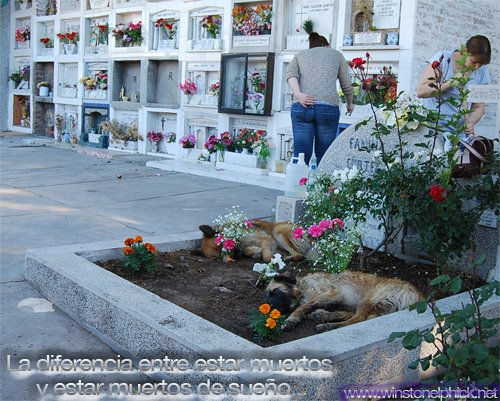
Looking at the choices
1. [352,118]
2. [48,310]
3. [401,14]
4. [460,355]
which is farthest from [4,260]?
[401,14]

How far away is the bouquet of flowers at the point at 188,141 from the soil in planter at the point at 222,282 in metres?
7.25

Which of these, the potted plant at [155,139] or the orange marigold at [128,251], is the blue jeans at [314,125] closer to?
the orange marigold at [128,251]

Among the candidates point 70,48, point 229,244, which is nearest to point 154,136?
point 70,48

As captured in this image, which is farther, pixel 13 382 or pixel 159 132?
pixel 159 132

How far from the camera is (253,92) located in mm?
10836

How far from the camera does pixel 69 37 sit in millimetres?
15906

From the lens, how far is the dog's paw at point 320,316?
3.30m

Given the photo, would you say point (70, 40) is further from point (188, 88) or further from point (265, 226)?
point (265, 226)

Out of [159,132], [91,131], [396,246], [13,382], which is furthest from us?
[91,131]

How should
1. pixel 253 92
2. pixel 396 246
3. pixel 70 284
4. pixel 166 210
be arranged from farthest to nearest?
pixel 253 92
pixel 166 210
pixel 396 246
pixel 70 284

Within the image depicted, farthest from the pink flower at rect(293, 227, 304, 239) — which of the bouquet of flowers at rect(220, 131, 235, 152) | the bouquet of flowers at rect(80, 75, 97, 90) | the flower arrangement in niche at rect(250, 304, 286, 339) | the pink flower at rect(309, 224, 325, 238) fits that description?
the bouquet of flowers at rect(80, 75, 97, 90)

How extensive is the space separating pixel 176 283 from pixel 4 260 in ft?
4.81

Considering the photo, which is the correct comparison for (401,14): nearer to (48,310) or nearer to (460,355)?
(48,310)

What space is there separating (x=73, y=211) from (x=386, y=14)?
17.2 feet
